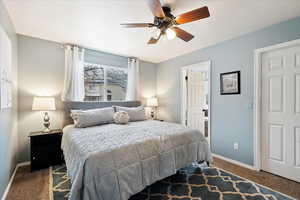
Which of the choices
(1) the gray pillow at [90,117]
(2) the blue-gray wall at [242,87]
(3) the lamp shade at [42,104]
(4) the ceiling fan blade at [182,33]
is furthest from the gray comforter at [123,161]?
(4) the ceiling fan blade at [182,33]

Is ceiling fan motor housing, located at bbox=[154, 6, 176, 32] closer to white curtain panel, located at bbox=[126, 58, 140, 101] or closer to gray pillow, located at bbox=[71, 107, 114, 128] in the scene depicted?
gray pillow, located at bbox=[71, 107, 114, 128]

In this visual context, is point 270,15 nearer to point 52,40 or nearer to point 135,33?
point 135,33

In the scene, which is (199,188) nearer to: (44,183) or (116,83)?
(44,183)

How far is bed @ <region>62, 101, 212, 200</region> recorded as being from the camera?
1.32 m

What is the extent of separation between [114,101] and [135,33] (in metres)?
1.81

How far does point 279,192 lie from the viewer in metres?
1.87

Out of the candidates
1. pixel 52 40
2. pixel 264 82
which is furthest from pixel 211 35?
pixel 52 40

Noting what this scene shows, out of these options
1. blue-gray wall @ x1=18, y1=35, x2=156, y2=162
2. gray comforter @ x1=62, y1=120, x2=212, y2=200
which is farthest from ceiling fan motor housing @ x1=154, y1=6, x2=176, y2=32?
blue-gray wall @ x1=18, y1=35, x2=156, y2=162

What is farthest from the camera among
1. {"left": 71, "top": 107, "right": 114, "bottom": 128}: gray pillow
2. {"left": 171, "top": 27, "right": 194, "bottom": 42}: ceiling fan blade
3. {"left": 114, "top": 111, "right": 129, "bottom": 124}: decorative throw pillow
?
{"left": 114, "top": 111, "right": 129, "bottom": 124}: decorative throw pillow

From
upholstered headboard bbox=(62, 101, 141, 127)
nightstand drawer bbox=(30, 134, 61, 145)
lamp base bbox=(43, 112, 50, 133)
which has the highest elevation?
upholstered headboard bbox=(62, 101, 141, 127)

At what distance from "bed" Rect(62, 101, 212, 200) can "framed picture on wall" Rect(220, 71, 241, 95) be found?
136cm

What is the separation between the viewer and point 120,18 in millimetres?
2115

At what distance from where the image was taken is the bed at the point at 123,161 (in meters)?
1.32

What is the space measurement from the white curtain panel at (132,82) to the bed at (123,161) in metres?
2.09
